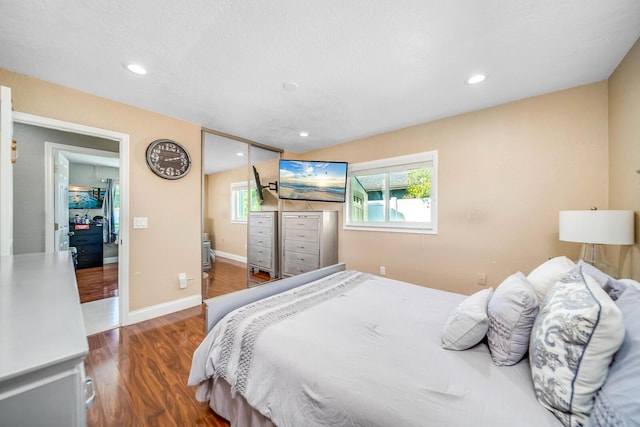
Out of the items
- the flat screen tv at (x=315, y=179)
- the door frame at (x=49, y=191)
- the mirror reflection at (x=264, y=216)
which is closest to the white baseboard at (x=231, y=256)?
the mirror reflection at (x=264, y=216)

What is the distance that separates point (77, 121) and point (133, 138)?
447 millimetres

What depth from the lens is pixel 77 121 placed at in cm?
232

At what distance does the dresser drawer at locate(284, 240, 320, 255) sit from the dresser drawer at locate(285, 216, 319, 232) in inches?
9.2

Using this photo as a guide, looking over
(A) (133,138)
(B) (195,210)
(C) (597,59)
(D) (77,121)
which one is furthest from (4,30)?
(C) (597,59)

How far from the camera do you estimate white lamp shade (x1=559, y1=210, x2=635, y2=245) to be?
1.65 metres

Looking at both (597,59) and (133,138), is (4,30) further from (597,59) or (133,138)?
(597,59)

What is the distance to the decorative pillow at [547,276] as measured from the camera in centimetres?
128

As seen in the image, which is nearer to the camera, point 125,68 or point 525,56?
point 525,56

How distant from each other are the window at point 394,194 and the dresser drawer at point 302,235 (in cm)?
58

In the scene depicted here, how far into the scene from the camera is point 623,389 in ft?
2.21

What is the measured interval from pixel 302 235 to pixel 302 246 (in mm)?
186

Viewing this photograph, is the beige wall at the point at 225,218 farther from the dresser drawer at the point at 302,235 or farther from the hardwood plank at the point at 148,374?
the hardwood plank at the point at 148,374

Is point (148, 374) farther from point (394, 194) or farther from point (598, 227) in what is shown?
point (598, 227)

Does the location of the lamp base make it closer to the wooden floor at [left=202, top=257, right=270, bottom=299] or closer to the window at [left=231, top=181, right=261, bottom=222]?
the wooden floor at [left=202, top=257, right=270, bottom=299]
